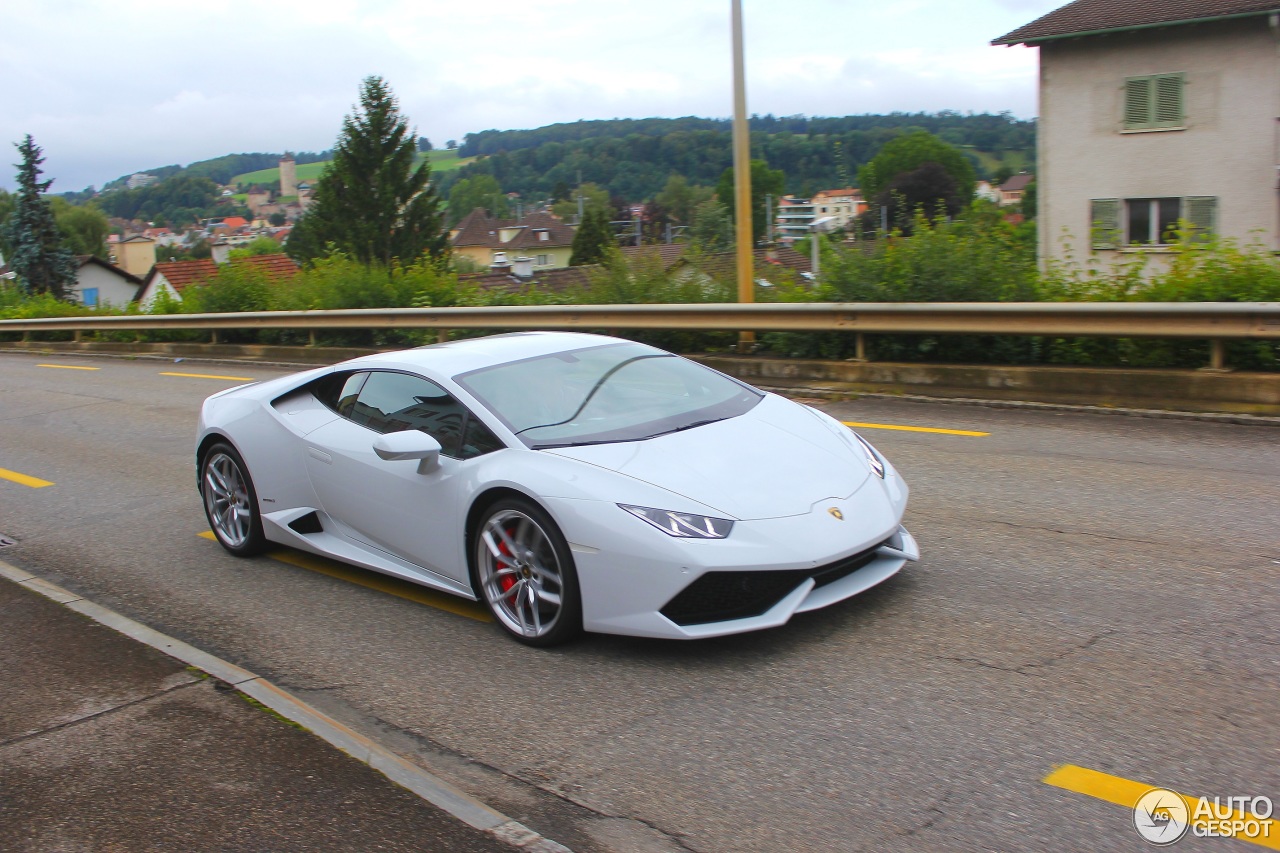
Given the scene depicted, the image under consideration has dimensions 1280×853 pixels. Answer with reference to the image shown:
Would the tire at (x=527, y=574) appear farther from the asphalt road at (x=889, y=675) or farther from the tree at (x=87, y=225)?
the tree at (x=87, y=225)

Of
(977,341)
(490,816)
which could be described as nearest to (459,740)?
(490,816)

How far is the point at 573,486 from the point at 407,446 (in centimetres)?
95

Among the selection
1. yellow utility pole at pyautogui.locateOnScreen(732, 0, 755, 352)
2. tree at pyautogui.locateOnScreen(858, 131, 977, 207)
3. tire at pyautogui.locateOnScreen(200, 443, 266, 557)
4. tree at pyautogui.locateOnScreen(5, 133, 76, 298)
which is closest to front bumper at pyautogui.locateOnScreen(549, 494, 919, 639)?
tire at pyautogui.locateOnScreen(200, 443, 266, 557)

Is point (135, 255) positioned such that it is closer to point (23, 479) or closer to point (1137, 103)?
point (1137, 103)

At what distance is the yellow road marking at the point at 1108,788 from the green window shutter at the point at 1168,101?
28.6m

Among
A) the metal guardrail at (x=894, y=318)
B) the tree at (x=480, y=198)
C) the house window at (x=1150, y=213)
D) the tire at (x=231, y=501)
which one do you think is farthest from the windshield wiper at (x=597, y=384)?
the tree at (x=480, y=198)

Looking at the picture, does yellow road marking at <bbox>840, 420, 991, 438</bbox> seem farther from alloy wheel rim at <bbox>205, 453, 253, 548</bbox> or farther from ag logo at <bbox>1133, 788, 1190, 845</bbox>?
ag logo at <bbox>1133, 788, 1190, 845</bbox>

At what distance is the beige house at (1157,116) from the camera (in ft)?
88.2

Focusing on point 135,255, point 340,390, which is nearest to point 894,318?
point 340,390

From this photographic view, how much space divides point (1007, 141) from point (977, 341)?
13701cm

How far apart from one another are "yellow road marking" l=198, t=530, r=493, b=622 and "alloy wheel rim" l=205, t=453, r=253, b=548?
26cm

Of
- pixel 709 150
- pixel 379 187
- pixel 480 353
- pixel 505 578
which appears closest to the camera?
pixel 505 578

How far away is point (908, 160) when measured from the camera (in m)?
90.4

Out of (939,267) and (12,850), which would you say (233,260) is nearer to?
(939,267)
